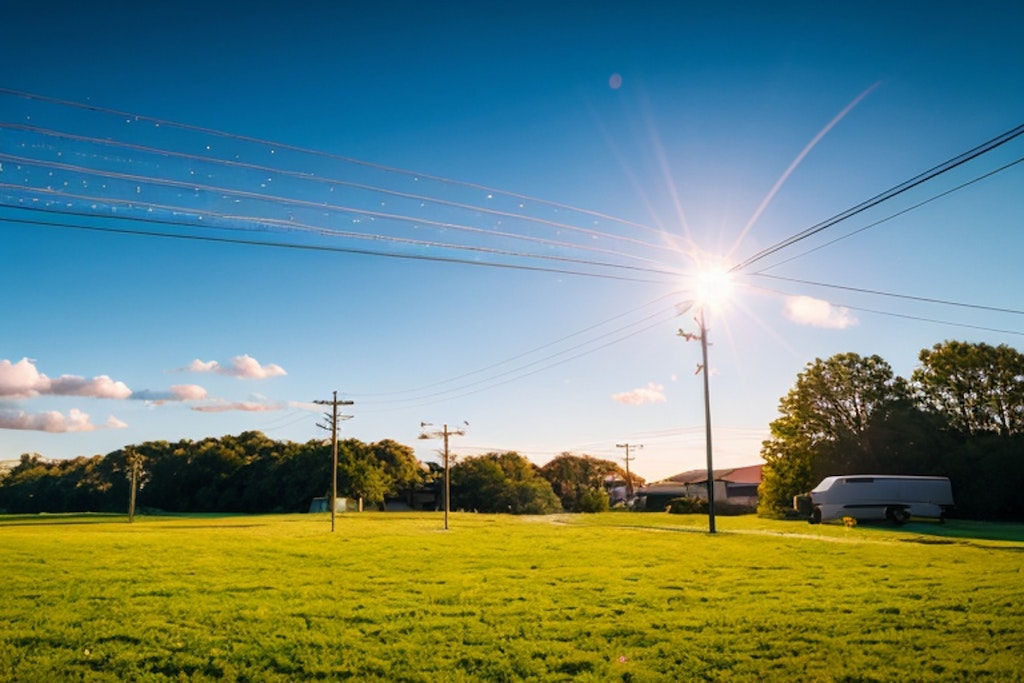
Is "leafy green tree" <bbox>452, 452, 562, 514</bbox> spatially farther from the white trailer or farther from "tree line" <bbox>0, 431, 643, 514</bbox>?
the white trailer

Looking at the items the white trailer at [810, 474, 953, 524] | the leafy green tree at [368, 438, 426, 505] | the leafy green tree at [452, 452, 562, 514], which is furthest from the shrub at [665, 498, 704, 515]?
the leafy green tree at [368, 438, 426, 505]

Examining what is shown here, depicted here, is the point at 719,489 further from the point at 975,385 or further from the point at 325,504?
the point at 325,504

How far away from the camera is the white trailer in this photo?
4281cm

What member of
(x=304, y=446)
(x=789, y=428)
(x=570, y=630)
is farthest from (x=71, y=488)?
(x=570, y=630)

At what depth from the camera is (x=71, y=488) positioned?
112 m

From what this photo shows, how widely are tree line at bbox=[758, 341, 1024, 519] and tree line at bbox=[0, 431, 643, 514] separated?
29007 mm

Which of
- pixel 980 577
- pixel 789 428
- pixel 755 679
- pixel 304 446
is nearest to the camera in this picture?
pixel 755 679

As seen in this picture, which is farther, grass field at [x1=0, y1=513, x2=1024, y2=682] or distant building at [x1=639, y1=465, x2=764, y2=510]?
distant building at [x1=639, y1=465, x2=764, y2=510]

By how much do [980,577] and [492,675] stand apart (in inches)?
552

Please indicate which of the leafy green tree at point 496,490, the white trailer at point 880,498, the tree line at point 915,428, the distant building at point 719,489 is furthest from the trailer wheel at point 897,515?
the leafy green tree at point 496,490

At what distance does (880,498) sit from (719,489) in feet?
199

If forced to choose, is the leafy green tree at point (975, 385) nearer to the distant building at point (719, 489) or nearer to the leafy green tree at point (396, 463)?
the distant building at point (719, 489)

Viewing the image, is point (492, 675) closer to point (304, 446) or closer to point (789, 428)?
point (789, 428)

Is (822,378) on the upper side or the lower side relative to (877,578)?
upper
